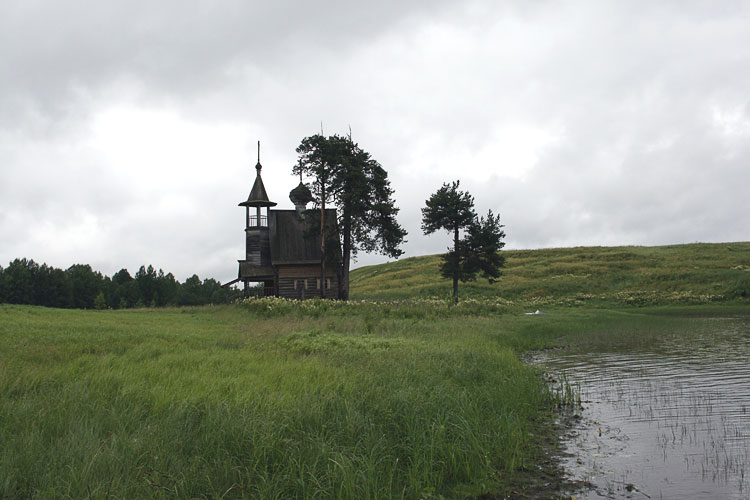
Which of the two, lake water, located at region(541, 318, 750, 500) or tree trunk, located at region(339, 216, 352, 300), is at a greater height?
tree trunk, located at region(339, 216, 352, 300)

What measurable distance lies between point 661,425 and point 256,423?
6.50 m

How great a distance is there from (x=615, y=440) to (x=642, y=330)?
18.0 metres

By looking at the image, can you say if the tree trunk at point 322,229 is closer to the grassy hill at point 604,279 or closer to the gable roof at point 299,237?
the gable roof at point 299,237

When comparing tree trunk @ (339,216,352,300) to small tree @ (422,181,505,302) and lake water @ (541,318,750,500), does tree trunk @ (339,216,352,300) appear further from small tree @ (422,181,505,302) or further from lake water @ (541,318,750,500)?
lake water @ (541,318,750,500)

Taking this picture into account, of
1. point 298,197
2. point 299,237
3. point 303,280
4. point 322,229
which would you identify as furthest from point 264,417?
point 298,197

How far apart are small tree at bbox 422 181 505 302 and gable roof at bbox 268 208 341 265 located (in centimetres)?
Result: 741

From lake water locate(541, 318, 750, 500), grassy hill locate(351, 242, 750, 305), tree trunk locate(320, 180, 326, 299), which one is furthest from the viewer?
grassy hill locate(351, 242, 750, 305)

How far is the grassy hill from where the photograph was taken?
1703 inches

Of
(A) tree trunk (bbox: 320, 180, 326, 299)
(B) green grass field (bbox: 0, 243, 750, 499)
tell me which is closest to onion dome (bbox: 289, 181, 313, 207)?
(A) tree trunk (bbox: 320, 180, 326, 299)

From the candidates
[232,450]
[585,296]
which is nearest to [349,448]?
[232,450]

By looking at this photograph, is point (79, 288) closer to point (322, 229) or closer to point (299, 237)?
point (299, 237)

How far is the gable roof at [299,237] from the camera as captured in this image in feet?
125

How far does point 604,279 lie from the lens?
168ft

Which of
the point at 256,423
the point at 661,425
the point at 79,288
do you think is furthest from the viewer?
the point at 79,288
